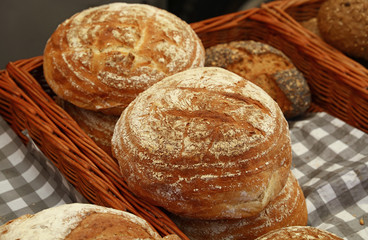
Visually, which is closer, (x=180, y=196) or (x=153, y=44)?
(x=180, y=196)

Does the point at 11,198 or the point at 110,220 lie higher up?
the point at 110,220

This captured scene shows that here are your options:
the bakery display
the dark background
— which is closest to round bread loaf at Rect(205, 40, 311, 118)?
the bakery display

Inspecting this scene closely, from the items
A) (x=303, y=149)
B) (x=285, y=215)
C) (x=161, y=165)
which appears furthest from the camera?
(x=303, y=149)

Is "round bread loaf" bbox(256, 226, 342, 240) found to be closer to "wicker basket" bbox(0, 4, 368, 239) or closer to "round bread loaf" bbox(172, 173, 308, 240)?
"round bread loaf" bbox(172, 173, 308, 240)

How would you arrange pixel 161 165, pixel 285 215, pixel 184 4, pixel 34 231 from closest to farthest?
pixel 34 231
pixel 161 165
pixel 285 215
pixel 184 4

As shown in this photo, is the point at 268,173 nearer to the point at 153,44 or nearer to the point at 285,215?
the point at 285,215

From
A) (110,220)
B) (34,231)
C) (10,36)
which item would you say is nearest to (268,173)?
(110,220)

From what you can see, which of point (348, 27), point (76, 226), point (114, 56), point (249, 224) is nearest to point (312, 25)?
point (348, 27)
